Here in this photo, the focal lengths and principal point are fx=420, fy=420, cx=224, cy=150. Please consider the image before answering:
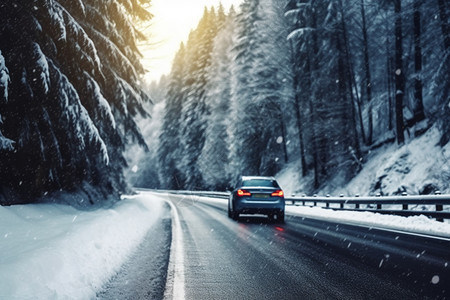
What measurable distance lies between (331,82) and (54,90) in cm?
1997

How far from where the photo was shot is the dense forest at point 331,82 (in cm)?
2138

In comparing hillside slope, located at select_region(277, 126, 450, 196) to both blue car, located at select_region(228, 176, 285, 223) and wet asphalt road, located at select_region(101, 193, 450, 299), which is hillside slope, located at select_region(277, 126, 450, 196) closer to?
blue car, located at select_region(228, 176, 285, 223)

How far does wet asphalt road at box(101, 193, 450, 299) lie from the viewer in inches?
197

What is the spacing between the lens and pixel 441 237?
9.52 metres

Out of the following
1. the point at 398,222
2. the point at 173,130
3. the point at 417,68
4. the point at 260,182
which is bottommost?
the point at 398,222

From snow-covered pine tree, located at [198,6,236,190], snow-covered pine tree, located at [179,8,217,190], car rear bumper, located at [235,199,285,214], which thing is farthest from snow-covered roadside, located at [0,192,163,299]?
snow-covered pine tree, located at [179,8,217,190]

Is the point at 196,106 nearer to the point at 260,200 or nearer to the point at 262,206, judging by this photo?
the point at 260,200

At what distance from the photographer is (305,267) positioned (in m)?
6.50

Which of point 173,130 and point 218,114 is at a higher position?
point 173,130

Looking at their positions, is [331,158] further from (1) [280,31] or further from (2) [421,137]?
(1) [280,31]

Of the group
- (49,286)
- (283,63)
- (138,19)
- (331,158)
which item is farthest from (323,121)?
(49,286)

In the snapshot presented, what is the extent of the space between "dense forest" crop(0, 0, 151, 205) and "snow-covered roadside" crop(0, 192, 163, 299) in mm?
1948

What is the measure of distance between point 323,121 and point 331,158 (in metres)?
2.52

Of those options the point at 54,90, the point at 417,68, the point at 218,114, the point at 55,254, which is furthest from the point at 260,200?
the point at 218,114
